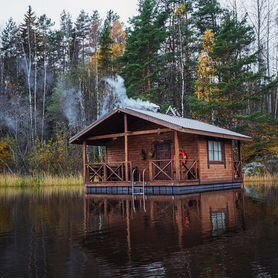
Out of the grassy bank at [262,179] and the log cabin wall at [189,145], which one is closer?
the log cabin wall at [189,145]

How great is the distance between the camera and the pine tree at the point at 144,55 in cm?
2886

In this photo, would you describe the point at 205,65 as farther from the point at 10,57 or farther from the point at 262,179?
the point at 10,57

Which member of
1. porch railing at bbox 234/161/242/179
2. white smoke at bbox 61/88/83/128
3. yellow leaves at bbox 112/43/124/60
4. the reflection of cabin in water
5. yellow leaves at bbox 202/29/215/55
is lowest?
the reflection of cabin in water

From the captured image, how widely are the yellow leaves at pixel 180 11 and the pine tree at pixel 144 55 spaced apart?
122 centimetres

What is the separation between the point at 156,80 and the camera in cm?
3066

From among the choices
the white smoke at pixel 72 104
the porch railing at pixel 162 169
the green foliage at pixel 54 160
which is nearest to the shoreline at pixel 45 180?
the green foliage at pixel 54 160

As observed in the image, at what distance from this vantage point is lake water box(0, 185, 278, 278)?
4445 millimetres

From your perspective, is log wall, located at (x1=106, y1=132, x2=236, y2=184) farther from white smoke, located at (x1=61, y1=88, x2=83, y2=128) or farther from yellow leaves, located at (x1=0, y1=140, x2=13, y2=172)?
white smoke, located at (x1=61, y1=88, x2=83, y2=128)

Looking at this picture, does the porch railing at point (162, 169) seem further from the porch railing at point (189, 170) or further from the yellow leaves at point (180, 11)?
the yellow leaves at point (180, 11)

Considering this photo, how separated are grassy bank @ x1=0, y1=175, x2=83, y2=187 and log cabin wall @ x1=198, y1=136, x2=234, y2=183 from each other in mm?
7742

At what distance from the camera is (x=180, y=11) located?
30.9 m

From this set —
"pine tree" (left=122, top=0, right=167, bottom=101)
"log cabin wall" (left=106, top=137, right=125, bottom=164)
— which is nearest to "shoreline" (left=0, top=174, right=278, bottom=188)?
"log cabin wall" (left=106, top=137, right=125, bottom=164)

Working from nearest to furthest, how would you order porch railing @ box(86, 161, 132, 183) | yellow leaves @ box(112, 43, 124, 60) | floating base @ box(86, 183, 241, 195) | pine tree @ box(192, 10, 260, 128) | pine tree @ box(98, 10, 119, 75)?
floating base @ box(86, 183, 241, 195), porch railing @ box(86, 161, 132, 183), pine tree @ box(192, 10, 260, 128), pine tree @ box(98, 10, 119, 75), yellow leaves @ box(112, 43, 124, 60)

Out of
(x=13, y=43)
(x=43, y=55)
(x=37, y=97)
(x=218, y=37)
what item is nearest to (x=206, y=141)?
(x=218, y=37)
